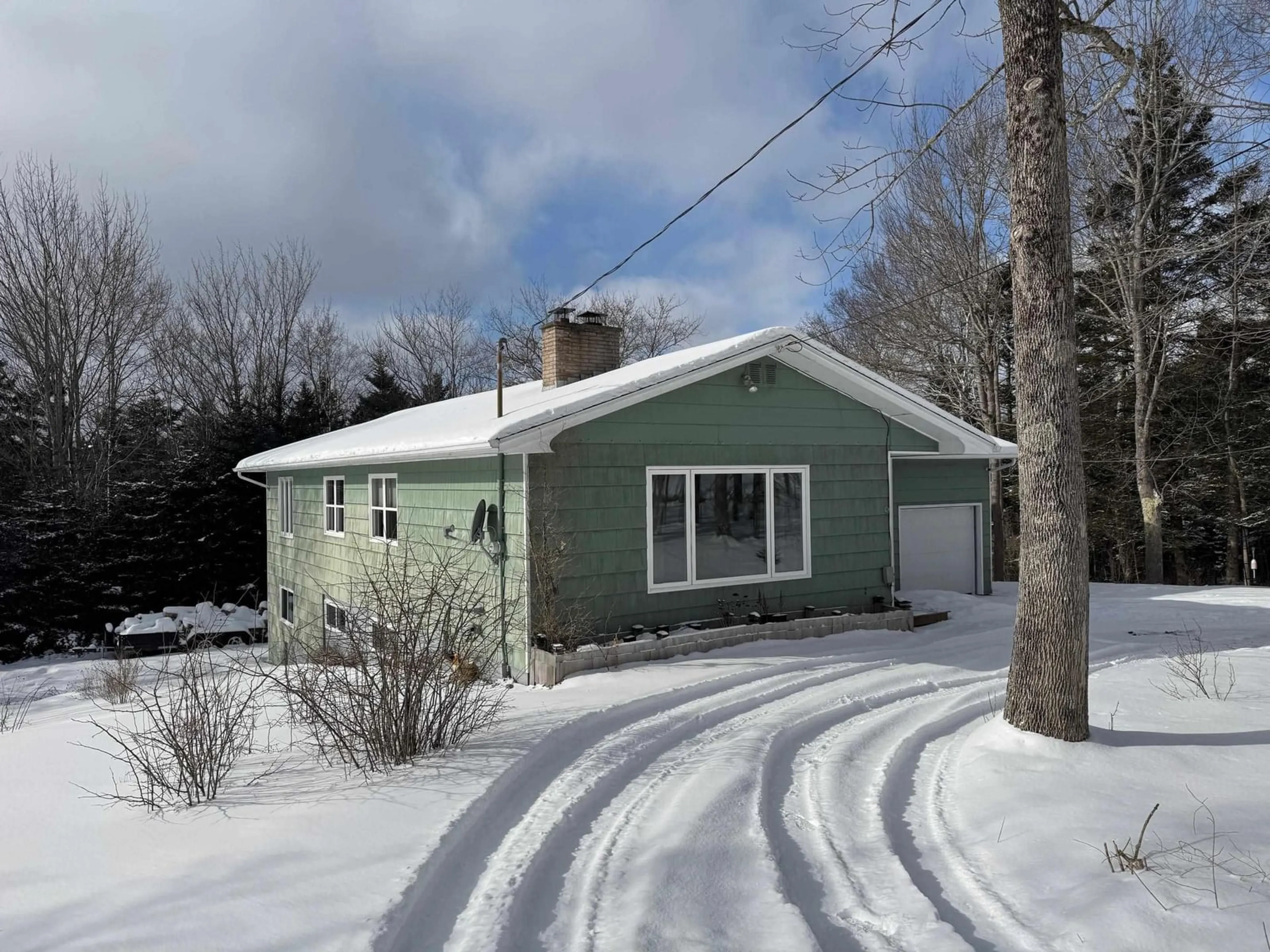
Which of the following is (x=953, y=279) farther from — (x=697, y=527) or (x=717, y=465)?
(x=697, y=527)

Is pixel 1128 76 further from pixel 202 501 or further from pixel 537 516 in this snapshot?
pixel 202 501

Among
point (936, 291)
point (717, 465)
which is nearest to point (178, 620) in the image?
point (717, 465)

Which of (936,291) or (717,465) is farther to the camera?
(936,291)

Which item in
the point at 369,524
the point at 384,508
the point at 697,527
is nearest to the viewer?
the point at 697,527

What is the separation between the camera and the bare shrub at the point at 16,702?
335 inches

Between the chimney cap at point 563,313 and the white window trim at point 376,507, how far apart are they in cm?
357

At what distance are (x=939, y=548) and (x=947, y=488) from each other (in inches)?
41.7

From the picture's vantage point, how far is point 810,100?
22.6 feet

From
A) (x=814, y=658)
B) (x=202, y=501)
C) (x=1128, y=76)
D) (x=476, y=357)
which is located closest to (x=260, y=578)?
(x=202, y=501)

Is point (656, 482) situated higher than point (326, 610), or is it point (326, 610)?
point (656, 482)

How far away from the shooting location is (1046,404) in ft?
15.8

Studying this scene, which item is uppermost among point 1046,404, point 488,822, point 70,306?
point 70,306

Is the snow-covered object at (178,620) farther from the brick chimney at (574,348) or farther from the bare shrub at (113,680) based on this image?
the brick chimney at (574,348)

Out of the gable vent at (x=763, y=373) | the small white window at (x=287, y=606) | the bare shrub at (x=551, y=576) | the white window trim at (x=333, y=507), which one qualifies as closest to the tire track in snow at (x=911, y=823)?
the bare shrub at (x=551, y=576)
